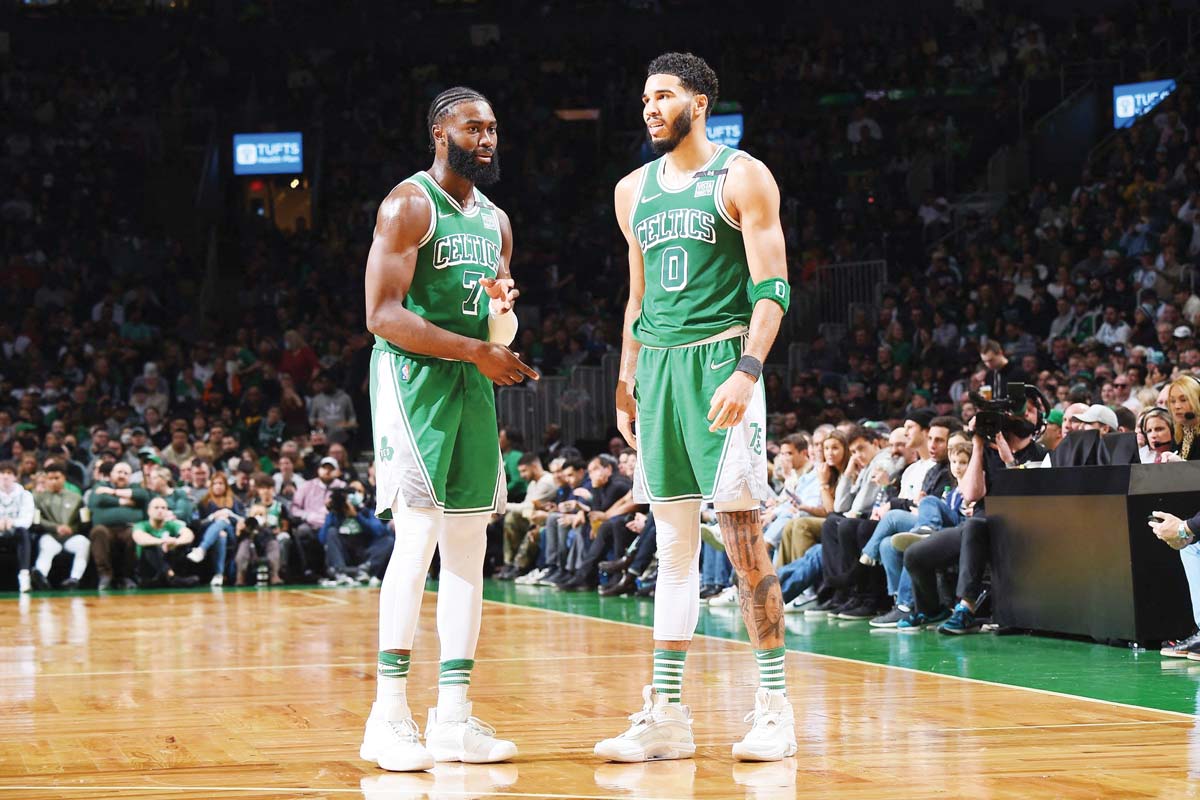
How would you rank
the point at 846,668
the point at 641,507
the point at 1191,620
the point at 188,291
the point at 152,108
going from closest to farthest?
the point at 846,668
the point at 1191,620
the point at 641,507
the point at 188,291
the point at 152,108

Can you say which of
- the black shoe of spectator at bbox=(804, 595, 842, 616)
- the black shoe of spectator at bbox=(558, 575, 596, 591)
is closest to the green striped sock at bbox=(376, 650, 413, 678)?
the black shoe of spectator at bbox=(804, 595, 842, 616)

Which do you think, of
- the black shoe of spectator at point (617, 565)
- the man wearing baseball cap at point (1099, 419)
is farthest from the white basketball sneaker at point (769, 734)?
the black shoe of spectator at point (617, 565)

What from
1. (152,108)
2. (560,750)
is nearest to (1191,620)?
(560,750)

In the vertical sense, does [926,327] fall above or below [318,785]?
above

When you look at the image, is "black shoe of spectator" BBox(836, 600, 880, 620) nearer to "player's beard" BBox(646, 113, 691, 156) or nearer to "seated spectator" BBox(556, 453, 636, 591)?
"seated spectator" BBox(556, 453, 636, 591)

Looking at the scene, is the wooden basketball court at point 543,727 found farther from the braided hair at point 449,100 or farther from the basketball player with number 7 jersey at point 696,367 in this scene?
the braided hair at point 449,100

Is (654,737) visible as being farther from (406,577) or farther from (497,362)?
(497,362)

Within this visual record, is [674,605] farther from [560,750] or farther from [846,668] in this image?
[846,668]

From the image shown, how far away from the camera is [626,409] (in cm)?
509

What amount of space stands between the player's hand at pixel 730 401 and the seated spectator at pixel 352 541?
1070 centimetres

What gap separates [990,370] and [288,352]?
376 inches

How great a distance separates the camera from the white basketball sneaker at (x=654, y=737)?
177 inches

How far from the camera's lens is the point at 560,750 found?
4.75 meters

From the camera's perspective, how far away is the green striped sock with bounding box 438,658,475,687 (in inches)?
185
